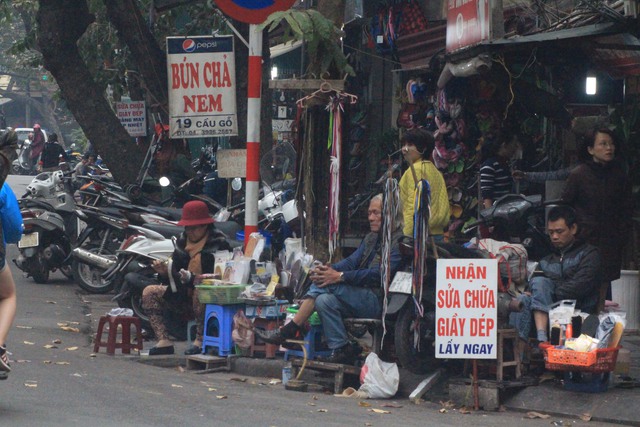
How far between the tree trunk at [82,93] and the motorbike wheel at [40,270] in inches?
72.9

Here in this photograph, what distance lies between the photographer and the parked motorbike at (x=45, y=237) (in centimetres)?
1515

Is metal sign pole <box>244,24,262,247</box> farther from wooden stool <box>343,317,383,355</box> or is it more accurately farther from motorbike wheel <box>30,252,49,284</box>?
motorbike wheel <box>30,252,49,284</box>

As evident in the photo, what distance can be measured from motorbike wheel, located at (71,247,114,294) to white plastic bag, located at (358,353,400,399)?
6.65 meters

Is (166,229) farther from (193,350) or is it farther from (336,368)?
(336,368)

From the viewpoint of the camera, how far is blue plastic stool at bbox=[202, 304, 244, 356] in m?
9.85

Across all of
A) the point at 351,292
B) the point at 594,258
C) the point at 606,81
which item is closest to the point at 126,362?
the point at 351,292

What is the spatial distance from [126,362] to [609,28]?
4843 millimetres

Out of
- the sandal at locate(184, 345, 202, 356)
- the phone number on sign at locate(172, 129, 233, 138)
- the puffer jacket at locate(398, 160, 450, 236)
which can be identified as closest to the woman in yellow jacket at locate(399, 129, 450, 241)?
the puffer jacket at locate(398, 160, 450, 236)

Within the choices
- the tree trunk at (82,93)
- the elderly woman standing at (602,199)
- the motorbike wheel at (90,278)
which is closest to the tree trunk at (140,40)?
the tree trunk at (82,93)

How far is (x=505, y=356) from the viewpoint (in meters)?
8.77

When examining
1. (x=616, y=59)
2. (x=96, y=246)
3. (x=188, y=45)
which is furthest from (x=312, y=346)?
(x=96, y=246)

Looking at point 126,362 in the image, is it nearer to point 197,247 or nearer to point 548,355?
point 197,247

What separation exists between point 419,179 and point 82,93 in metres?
8.65

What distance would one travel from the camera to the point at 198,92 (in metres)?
12.0
